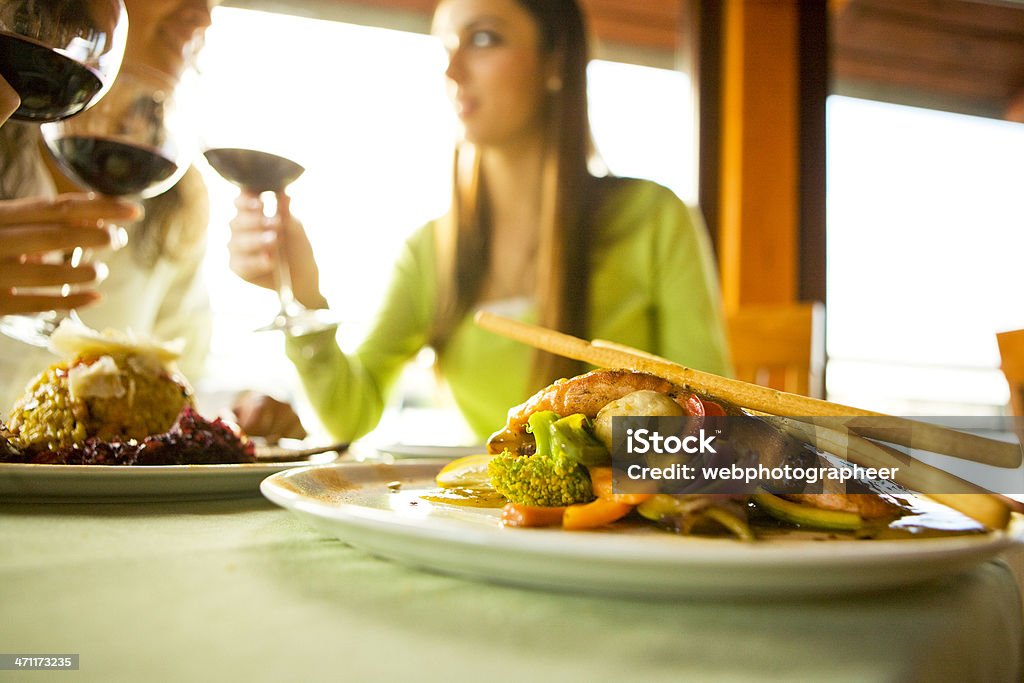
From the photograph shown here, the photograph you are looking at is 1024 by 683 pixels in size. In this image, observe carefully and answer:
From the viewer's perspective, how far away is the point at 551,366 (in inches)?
85.0

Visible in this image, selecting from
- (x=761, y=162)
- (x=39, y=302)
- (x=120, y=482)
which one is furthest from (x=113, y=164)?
(x=761, y=162)

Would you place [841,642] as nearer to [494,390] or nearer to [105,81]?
[105,81]

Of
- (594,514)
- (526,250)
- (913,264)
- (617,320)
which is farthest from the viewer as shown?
(913,264)

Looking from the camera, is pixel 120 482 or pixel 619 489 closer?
pixel 619 489

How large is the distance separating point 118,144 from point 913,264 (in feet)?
17.2

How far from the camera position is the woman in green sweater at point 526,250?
2.35 meters

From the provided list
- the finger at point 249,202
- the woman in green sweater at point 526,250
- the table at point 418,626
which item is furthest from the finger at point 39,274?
the woman in green sweater at point 526,250

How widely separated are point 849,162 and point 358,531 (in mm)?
5052

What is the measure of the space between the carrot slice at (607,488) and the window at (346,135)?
36.1 inches

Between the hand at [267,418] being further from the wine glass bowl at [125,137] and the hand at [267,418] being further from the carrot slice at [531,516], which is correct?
the carrot slice at [531,516]

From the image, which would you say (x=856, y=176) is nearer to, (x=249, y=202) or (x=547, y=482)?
(x=249, y=202)

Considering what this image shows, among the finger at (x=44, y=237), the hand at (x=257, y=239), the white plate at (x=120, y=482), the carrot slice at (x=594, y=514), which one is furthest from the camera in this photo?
the hand at (x=257, y=239)

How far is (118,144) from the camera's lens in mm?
1074

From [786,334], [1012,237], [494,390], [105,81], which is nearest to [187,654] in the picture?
[105,81]
